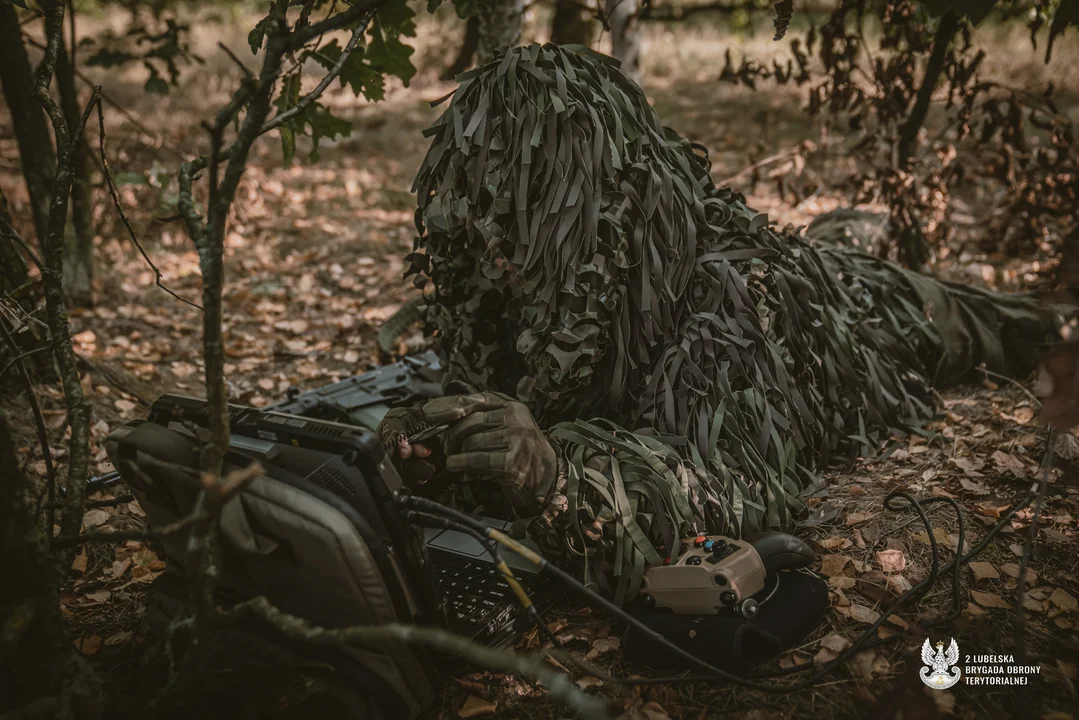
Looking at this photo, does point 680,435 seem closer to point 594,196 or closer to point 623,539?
point 623,539

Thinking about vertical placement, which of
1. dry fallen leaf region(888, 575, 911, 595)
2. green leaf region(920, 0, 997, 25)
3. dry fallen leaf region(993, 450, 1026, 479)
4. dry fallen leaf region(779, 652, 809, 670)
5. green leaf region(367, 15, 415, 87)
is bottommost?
dry fallen leaf region(779, 652, 809, 670)

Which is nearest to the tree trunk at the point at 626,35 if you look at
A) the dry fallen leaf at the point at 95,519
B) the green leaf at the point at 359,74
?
the green leaf at the point at 359,74

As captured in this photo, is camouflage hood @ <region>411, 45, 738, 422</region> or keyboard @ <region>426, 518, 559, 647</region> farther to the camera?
camouflage hood @ <region>411, 45, 738, 422</region>

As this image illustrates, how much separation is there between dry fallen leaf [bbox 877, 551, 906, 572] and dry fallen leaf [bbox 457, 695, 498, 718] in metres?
1.51

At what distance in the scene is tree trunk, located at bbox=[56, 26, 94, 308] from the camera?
4.52 metres

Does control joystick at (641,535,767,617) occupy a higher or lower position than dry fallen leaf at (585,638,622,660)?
higher

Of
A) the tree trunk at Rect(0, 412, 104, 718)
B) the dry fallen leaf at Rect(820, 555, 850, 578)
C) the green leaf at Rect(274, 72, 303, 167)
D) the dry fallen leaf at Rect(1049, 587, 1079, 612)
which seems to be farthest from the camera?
the green leaf at Rect(274, 72, 303, 167)

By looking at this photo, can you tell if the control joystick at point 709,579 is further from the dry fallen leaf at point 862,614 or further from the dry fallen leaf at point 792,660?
the dry fallen leaf at point 862,614

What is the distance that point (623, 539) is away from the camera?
252 cm

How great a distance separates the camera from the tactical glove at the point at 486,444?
8.14ft

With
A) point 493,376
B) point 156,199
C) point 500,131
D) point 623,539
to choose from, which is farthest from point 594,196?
point 156,199

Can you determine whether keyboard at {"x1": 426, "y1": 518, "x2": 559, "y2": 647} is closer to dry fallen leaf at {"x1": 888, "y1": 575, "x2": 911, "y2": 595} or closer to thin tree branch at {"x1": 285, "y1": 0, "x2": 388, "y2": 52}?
dry fallen leaf at {"x1": 888, "y1": 575, "x2": 911, "y2": 595}

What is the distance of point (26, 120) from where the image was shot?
4.21 metres

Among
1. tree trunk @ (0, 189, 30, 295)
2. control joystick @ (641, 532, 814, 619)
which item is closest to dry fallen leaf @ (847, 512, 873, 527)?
control joystick @ (641, 532, 814, 619)
